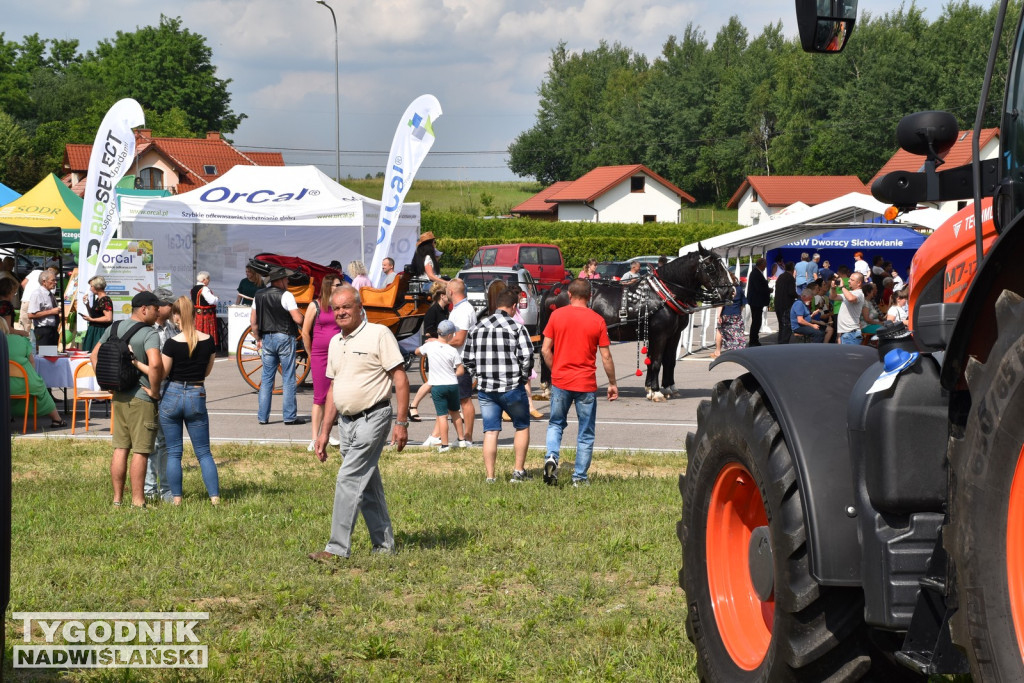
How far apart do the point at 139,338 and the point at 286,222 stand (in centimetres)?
1106

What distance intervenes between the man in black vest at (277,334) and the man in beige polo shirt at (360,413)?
6.85 meters

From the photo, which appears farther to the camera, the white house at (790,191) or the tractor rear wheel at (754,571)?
the white house at (790,191)

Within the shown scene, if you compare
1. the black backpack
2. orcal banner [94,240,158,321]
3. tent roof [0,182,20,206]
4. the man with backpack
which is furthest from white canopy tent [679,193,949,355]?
tent roof [0,182,20,206]

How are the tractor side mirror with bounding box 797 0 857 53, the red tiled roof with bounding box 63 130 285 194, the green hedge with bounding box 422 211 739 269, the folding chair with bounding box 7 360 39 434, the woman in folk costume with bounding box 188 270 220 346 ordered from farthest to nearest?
1. the red tiled roof with bounding box 63 130 285 194
2. the green hedge with bounding box 422 211 739 269
3. the woman in folk costume with bounding box 188 270 220 346
4. the folding chair with bounding box 7 360 39 434
5. the tractor side mirror with bounding box 797 0 857 53

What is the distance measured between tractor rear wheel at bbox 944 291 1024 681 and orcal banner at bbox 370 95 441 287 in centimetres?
1668

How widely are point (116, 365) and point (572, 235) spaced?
177ft

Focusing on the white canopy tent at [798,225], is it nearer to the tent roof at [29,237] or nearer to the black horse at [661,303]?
the black horse at [661,303]

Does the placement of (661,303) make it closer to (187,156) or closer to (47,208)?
(47,208)

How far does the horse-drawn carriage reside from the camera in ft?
53.4

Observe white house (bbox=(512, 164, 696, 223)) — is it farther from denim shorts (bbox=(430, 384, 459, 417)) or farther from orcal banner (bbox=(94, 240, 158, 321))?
denim shorts (bbox=(430, 384, 459, 417))

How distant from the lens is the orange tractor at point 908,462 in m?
2.62

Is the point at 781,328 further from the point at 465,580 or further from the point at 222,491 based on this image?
the point at 465,580

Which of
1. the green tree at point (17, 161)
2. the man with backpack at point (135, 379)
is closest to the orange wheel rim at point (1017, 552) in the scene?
the man with backpack at point (135, 379)

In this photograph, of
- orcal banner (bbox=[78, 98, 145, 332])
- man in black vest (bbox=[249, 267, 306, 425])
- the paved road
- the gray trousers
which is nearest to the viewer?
the gray trousers
